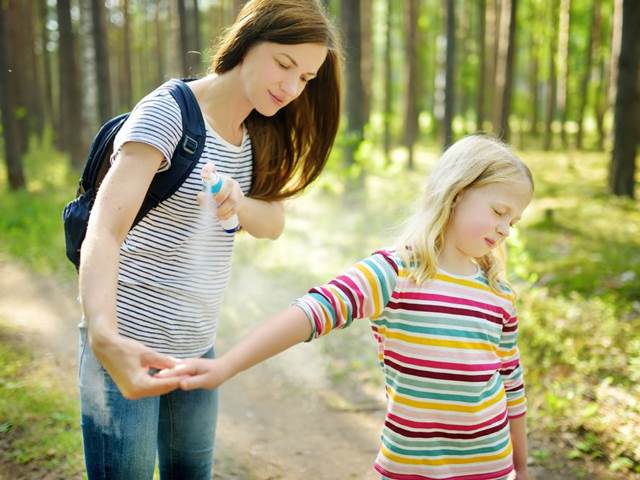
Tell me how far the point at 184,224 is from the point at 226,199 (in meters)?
0.16

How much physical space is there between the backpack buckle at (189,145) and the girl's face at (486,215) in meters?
0.83

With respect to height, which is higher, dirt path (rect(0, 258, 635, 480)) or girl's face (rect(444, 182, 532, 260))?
girl's face (rect(444, 182, 532, 260))

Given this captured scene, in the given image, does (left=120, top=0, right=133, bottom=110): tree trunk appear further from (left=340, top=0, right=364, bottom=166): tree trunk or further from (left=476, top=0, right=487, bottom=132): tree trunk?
(left=340, top=0, right=364, bottom=166): tree trunk

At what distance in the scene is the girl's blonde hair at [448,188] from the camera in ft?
6.35

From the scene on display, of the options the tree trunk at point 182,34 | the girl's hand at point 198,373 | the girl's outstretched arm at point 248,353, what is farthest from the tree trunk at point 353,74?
the girl's hand at point 198,373

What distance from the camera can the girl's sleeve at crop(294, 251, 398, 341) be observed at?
5.47ft

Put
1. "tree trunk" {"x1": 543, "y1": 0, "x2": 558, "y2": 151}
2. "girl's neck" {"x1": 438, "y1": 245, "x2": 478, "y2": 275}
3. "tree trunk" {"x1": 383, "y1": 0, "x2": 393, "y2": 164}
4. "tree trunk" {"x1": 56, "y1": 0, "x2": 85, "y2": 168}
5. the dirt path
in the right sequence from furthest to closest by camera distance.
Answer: "tree trunk" {"x1": 543, "y1": 0, "x2": 558, "y2": 151}, "tree trunk" {"x1": 383, "y1": 0, "x2": 393, "y2": 164}, "tree trunk" {"x1": 56, "y1": 0, "x2": 85, "y2": 168}, the dirt path, "girl's neck" {"x1": 438, "y1": 245, "x2": 478, "y2": 275}

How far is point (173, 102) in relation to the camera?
1750mm

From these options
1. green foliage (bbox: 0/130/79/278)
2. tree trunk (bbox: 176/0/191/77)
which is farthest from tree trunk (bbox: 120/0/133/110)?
tree trunk (bbox: 176/0/191/77)

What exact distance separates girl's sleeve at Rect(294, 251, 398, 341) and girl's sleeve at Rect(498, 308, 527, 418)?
43 cm

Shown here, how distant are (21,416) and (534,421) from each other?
10.7ft

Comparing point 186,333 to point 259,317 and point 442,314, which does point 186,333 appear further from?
point 259,317

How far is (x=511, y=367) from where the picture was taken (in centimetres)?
208

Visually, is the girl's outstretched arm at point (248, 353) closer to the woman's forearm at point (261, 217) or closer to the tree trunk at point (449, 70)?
the woman's forearm at point (261, 217)
